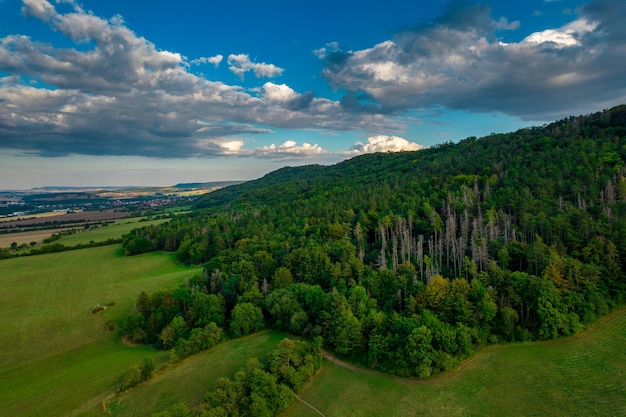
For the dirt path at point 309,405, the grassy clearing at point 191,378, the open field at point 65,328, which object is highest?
the open field at point 65,328

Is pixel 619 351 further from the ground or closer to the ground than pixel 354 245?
closer to the ground

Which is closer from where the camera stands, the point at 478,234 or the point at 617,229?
the point at 617,229

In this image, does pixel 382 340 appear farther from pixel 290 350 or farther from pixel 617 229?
pixel 617 229

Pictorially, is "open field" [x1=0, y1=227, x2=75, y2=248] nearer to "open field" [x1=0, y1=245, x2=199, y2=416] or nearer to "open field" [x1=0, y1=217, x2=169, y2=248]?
"open field" [x1=0, y1=217, x2=169, y2=248]

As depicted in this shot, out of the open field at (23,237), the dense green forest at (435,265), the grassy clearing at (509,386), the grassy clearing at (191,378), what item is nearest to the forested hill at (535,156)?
the dense green forest at (435,265)

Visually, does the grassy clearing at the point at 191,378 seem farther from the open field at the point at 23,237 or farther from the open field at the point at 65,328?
the open field at the point at 23,237

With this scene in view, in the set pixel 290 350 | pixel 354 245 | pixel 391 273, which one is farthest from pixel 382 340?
pixel 354 245

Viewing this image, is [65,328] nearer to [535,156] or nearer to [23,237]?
[23,237]
